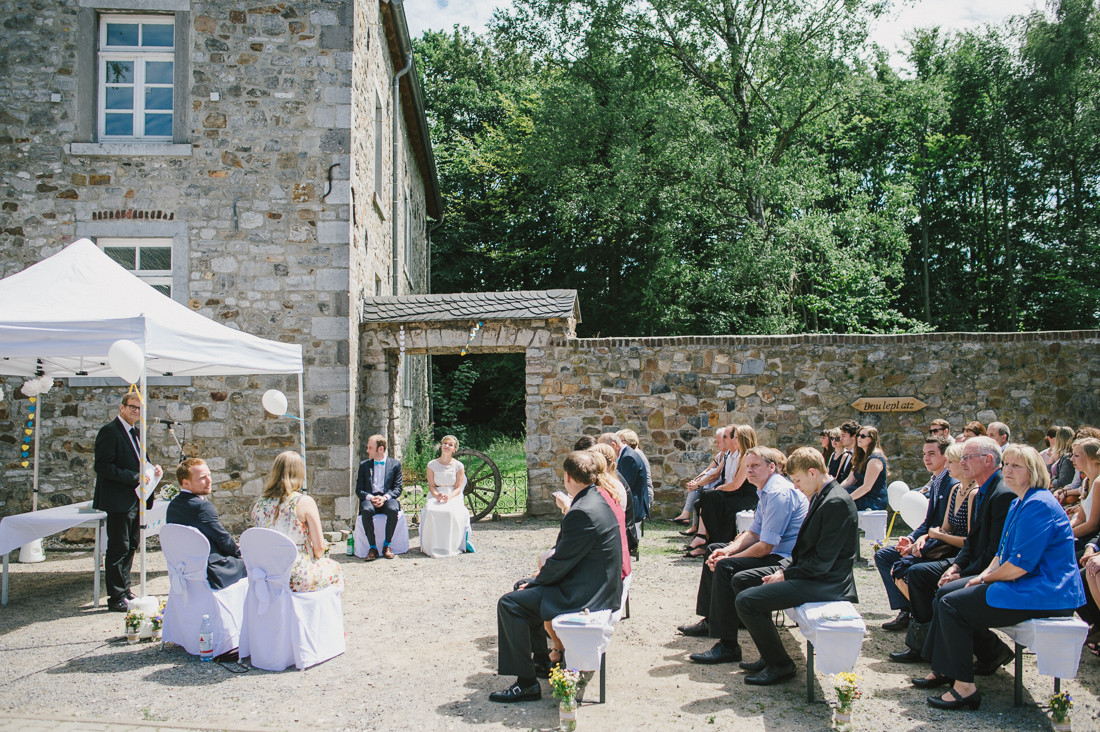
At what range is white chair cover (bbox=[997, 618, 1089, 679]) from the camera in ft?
12.7

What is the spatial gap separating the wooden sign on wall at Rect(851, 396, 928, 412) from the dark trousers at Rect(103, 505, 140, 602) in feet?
27.8

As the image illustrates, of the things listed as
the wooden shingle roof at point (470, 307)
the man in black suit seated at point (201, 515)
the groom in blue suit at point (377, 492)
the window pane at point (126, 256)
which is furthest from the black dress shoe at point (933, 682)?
the window pane at point (126, 256)

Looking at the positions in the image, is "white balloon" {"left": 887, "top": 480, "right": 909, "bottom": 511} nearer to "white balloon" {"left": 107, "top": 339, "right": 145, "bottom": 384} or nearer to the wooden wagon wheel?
the wooden wagon wheel

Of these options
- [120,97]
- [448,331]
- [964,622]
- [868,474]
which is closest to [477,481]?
[448,331]

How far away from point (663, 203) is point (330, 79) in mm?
9583

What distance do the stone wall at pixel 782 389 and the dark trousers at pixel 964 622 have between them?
5.89 metres

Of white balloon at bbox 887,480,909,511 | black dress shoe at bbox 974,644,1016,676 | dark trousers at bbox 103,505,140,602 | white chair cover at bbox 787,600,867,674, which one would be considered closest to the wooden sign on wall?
white balloon at bbox 887,480,909,511

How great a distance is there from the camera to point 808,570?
4.34 meters

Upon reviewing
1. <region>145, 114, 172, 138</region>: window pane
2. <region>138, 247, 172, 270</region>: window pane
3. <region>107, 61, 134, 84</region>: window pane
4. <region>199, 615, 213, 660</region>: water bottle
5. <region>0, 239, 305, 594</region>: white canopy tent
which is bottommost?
<region>199, 615, 213, 660</region>: water bottle

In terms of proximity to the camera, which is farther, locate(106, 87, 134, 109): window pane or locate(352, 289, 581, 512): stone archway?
locate(352, 289, 581, 512): stone archway

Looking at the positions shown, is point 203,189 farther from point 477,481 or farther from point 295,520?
point 295,520

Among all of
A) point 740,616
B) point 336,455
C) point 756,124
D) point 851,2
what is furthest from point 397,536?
point 851,2

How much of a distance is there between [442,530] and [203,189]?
5.02 metres

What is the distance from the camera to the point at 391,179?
43.3ft
